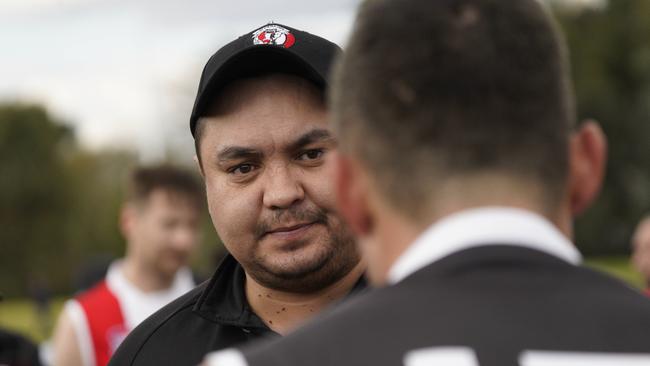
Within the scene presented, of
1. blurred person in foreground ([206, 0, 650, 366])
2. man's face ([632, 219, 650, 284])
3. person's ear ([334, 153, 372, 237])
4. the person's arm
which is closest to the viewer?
blurred person in foreground ([206, 0, 650, 366])

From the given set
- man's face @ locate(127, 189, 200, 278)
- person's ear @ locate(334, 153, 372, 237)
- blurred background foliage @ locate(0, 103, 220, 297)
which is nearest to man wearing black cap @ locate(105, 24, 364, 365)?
person's ear @ locate(334, 153, 372, 237)

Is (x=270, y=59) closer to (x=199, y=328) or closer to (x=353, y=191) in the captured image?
(x=199, y=328)

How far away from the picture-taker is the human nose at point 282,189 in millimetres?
2912

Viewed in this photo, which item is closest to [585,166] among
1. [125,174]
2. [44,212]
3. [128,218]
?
[128,218]

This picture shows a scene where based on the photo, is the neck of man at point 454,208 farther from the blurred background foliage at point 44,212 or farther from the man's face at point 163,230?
the blurred background foliage at point 44,212

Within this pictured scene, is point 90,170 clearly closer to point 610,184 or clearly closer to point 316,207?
point 610,184

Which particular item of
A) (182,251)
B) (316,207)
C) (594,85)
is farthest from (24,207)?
(316,207)

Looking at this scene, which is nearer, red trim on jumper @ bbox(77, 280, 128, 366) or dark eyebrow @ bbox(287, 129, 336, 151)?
dark eyebrow @ bbox(287, 129, 336, 151)

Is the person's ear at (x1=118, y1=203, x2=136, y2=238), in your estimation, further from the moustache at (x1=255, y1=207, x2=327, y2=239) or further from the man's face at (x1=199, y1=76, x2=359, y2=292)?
the moustache at (x1=255, y1=207, x2=327, y2=239)

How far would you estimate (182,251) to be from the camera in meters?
7.33

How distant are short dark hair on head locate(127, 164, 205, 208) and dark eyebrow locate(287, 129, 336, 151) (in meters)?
4.50

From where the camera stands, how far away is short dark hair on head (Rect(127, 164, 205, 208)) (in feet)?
24.2

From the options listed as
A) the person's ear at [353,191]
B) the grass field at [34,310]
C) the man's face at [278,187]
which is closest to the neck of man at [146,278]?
the man's face at [278,187]

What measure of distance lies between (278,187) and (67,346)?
3892 millimetres
